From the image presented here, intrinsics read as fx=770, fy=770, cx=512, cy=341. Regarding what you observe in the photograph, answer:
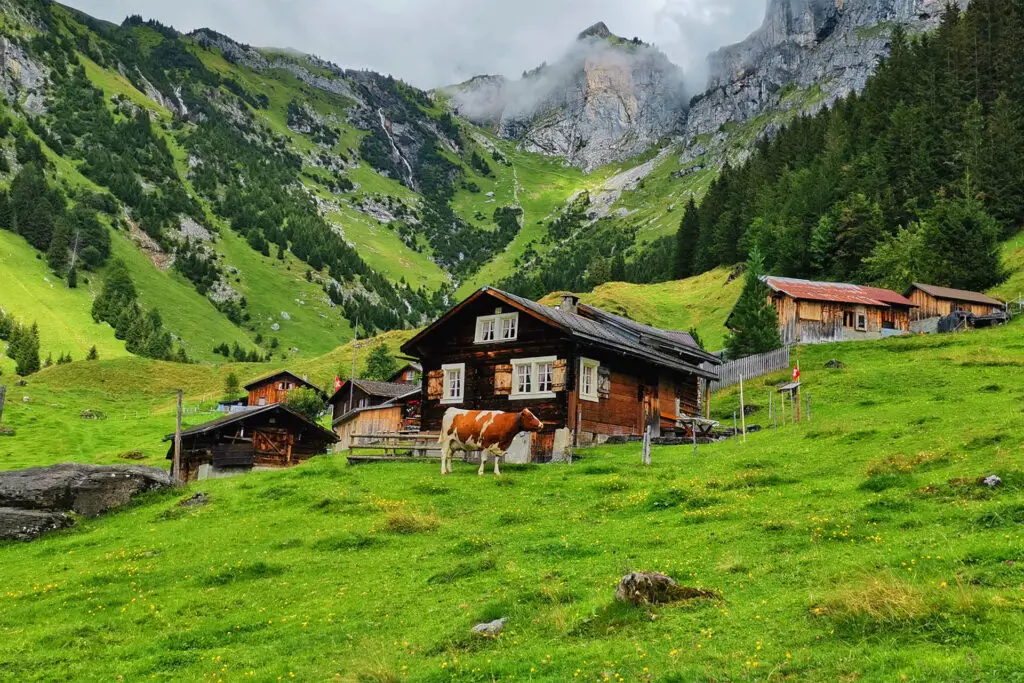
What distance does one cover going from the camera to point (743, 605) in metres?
13.8

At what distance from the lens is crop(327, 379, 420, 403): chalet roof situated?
85494 mm

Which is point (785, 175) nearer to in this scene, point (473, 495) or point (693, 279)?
point (693, 279)

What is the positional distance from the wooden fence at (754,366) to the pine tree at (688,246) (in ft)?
259

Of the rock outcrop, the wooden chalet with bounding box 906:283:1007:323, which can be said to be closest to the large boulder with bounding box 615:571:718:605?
the rock outcrop

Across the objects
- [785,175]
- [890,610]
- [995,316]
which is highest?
[785,175]

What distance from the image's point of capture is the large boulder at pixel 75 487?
1225 inches

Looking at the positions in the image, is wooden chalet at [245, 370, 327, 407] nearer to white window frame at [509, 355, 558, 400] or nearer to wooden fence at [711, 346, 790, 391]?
wooden fence at [711, 346, 790, 391]

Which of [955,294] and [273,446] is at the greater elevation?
[955,294]

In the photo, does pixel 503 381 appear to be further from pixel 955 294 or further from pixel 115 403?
pixel 115 403

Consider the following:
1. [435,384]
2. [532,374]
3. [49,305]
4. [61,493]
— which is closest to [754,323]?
[532,374]

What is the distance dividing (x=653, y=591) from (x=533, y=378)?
28357mm

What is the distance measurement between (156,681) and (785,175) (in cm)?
13765

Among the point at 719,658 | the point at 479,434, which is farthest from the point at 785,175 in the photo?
the point at 719,658

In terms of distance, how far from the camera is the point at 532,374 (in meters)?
42.6
